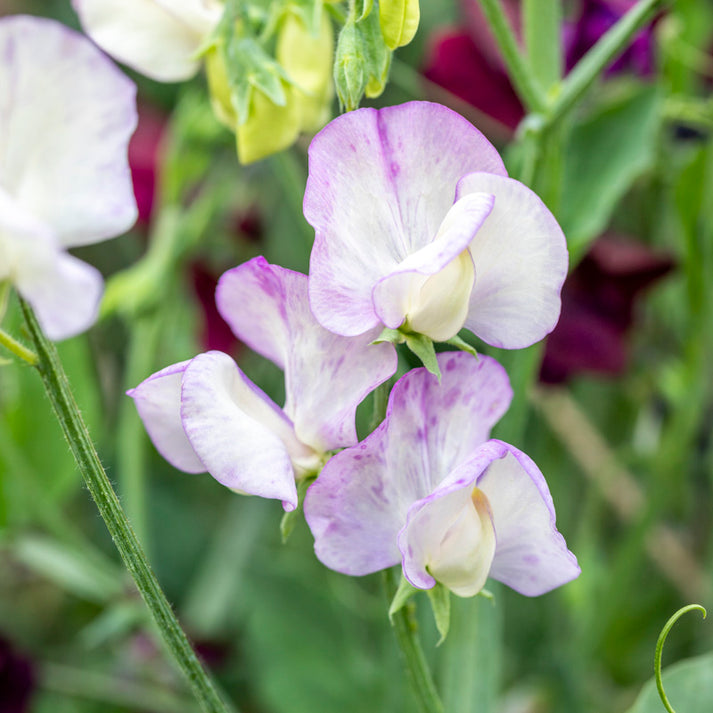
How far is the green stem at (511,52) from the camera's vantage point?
1.18ft

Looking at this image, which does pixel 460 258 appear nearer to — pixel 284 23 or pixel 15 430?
pixel 284 23

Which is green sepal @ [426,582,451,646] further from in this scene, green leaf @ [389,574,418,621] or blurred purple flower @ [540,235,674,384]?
blurred purple flower @ [540,235,674,384]

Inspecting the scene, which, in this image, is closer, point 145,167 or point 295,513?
point 295,513

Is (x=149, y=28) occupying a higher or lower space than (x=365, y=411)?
higher

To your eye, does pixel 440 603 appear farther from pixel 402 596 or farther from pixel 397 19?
pixel 397 19

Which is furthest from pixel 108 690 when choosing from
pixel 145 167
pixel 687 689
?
pixel 687 689

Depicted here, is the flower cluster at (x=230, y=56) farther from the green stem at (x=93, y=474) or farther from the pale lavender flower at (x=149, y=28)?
the green stem at (x=93, y=474)

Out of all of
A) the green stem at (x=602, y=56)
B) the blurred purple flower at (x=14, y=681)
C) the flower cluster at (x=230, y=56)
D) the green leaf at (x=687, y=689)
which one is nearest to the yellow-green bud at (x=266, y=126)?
the flower cluster at (x=230, y=56)

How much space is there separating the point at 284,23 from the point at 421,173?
0.15 m

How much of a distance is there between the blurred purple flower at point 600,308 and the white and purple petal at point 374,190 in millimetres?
339

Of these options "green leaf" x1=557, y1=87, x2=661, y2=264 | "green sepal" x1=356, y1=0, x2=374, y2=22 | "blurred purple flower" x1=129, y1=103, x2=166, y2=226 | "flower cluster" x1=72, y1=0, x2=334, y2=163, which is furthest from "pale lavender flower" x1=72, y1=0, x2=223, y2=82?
"blurred purple flower" x1=129, y1=103, x2=166, y2=226

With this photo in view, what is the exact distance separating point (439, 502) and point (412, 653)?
0.19 ft

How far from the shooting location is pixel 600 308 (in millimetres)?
635

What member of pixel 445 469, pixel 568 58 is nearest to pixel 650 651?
pixel 568 58
